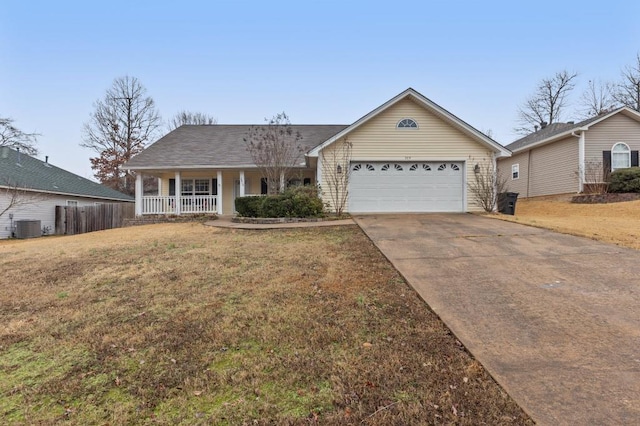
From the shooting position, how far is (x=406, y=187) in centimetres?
1474

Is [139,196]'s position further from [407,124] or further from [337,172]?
[407,124]

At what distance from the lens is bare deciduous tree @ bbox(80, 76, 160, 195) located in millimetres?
32500

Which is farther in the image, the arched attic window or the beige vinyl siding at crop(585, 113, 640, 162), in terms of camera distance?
the beige vinyl siding at crop(585, 113, 640, 162)

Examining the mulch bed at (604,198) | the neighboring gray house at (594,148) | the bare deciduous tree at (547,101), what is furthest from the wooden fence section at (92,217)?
the bare deciduous tree at (547,101)

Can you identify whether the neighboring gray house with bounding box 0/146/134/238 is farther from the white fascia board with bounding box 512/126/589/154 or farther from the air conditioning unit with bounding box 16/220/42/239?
the white fascia board with bounding box 512/126/589/154

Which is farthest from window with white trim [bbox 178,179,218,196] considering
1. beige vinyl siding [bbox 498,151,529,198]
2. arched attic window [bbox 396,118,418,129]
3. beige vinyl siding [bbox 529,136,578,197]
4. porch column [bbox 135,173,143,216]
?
beige vinyl siding [bbox 529,136,578,197]

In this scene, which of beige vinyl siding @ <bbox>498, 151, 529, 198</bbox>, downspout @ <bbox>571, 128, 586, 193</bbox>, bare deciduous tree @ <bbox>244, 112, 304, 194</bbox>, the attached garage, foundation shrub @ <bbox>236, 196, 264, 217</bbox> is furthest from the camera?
beige vinyl siding @ <bbox>498, 151, 529, 198</bbox>

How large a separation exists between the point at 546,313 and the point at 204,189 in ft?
57.3

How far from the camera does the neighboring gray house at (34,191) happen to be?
17500mm

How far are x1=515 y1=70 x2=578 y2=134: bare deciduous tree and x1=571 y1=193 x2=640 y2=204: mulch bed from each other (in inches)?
844

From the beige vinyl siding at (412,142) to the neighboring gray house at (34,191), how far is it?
53.3 ft

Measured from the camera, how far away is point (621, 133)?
56.2 feet

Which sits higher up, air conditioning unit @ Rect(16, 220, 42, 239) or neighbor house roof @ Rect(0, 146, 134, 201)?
neighbor house roof @ Rect(0, 146, 134, 201)

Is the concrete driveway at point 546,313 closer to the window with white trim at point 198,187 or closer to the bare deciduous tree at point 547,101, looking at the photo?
the window with white trim at point 198,187
